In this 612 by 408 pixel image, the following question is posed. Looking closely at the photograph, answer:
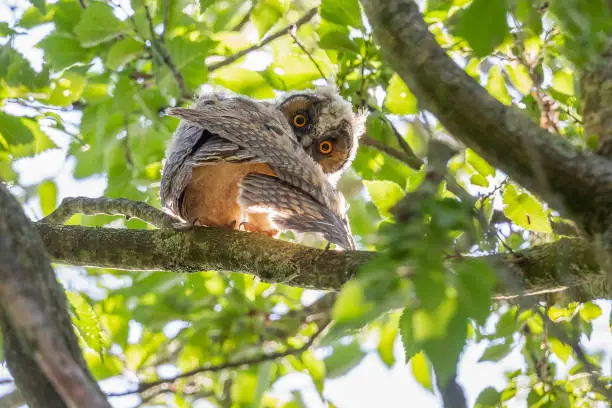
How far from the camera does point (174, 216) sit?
275 centimetres

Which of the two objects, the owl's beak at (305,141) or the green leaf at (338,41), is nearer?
the green leaf at (338,41)

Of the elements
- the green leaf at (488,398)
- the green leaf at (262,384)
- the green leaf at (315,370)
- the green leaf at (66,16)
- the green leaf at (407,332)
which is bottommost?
the green leaf at (488,398)

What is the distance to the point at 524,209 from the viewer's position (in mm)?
2461

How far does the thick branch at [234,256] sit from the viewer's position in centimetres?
194

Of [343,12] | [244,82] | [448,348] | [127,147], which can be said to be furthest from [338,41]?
[448,348]

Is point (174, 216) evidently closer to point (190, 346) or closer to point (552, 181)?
point (190, 346)

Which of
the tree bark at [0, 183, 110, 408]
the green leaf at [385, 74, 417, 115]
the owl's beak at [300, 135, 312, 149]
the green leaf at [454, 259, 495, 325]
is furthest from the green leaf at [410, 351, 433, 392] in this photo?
the tree bark at [0, 183, 110, 408]

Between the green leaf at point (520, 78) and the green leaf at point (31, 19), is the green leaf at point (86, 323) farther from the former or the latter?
the green leaf at point (520, 78)

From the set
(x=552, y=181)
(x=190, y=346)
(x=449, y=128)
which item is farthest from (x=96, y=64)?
(x=552, y=181)

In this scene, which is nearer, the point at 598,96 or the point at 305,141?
the point at 598,96

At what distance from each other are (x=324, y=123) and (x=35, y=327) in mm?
2935

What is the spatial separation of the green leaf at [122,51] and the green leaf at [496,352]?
221cm

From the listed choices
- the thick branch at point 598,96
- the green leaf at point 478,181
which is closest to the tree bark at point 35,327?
the thick branch at point 598,96

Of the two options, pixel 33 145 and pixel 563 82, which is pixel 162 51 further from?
pixel 563 82
